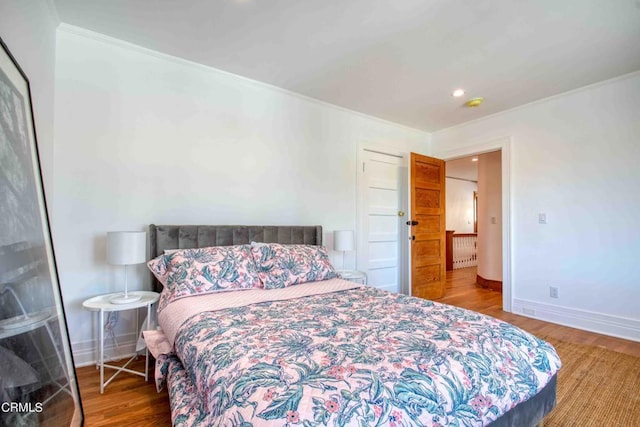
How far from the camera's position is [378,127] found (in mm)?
4152

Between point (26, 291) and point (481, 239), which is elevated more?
point (26, 291)

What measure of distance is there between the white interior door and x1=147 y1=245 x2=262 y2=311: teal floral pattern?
1908mm

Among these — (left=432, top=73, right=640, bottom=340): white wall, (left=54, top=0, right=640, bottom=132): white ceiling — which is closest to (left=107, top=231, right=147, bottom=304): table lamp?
(left=54, top=0, right=640, bottom=132): white ceiling

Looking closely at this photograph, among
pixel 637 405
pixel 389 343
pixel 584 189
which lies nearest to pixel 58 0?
pixel 389 343

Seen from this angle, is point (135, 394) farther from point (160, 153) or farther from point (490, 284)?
point (490, 284)

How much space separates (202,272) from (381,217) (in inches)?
106

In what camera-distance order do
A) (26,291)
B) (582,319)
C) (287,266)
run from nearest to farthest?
(26,291) < (287,266) < (582,319)

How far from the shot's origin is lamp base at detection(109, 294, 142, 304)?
2.08 metres

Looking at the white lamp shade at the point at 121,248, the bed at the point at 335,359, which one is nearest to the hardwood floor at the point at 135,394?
the bed at the point at 335,359

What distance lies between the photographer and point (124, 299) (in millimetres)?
2127

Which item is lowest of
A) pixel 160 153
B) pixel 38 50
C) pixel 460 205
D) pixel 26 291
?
pixel 26 291

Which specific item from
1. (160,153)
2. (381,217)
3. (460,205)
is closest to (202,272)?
(160,153)

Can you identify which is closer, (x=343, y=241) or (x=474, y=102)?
(x=343, y=241)

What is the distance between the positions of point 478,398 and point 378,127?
358cm
